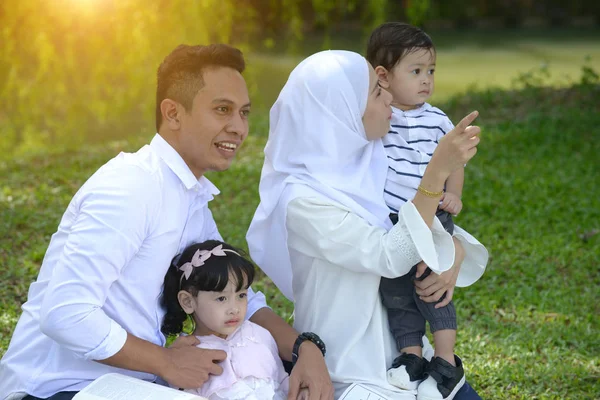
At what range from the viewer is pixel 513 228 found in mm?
4992

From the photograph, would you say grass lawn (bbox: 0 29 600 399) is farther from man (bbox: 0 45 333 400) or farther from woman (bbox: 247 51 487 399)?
man (bbox: 0 45 333 400)

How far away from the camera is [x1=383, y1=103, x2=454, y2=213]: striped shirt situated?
100.0 inches

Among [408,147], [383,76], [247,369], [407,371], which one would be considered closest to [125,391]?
[247,369]

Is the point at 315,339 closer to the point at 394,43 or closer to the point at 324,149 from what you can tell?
the point at 324,149

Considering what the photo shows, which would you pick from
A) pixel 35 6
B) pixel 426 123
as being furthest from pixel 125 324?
pixel 35 6

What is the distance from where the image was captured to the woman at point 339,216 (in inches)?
90.5

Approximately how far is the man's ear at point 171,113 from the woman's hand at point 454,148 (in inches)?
30.0

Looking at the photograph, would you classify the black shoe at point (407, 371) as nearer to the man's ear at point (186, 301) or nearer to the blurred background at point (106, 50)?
the man's ear at point (186, 301)

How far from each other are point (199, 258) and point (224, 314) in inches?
7.0

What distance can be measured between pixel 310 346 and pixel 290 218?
38 centimetres

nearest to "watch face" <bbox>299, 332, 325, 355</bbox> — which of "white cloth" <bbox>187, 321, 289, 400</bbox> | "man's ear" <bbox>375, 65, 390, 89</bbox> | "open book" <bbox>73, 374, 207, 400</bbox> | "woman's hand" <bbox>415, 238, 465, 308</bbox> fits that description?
"white cloth" <bbox>187, 321, 289, 400</bbox>

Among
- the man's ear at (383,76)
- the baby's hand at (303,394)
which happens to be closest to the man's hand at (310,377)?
the baby's hand at (303,394)

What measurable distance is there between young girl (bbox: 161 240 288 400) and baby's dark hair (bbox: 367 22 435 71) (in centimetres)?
88

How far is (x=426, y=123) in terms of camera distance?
2.73 meters
